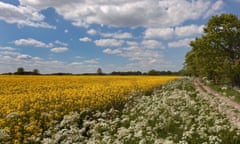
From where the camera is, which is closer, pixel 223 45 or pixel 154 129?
pixel 154 129

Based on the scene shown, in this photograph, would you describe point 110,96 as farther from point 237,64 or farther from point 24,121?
point 237,64

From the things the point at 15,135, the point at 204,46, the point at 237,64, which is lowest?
the point at 15,135

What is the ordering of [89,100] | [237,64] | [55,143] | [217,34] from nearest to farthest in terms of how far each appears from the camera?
[55,143], [89,100], [237,64], [217,34]

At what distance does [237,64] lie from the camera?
32719 mm

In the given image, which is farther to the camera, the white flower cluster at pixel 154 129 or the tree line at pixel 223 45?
the tree line at pixel 223 45

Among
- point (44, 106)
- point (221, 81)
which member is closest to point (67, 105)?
point (44, 106)

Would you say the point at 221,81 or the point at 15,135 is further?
the point at 221,81

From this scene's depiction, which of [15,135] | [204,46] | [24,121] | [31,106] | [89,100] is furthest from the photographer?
[204,46]

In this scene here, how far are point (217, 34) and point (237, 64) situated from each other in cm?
504

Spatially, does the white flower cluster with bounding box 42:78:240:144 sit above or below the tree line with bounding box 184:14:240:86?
below

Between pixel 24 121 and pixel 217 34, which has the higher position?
pixel 217 34

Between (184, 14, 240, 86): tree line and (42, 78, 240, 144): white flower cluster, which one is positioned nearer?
(42, 78, 240, 144): white flower cluster

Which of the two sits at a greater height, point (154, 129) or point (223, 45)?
point (223, 45)

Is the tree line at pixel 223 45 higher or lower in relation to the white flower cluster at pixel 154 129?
higher
